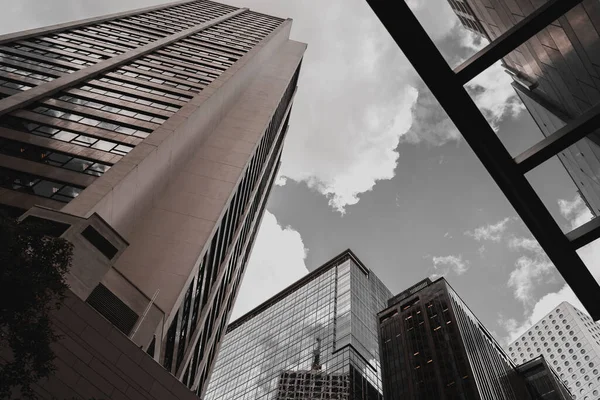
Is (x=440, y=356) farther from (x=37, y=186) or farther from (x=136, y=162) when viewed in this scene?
(x=37, y=186)

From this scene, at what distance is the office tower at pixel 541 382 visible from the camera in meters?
100

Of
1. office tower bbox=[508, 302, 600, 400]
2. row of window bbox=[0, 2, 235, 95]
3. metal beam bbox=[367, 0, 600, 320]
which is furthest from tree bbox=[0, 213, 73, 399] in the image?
office tower bbox=[508, 302, 600, 400]

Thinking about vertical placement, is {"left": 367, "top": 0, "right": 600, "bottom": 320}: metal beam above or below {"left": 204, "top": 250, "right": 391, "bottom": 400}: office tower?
below

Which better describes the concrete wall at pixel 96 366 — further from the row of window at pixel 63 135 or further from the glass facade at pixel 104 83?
the row of window at pixel 63 135

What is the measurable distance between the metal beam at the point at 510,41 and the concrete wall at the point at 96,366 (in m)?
16.0

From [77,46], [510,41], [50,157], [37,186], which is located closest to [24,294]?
[510,41]

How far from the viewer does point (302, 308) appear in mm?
113250

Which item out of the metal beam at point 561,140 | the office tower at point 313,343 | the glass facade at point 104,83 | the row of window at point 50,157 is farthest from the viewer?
the office tower at point 313,343

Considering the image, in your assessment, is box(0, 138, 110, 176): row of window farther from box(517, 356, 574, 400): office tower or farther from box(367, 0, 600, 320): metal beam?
box(517, 356, 574, 400): office tower

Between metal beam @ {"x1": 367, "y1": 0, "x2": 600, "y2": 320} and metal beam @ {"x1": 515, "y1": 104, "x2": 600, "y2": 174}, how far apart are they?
0.15 metres

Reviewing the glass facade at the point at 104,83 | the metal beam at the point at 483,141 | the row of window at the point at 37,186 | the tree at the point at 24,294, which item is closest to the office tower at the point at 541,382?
the glass facade at the point at 104,83

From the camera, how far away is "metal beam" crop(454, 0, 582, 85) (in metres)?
4.31

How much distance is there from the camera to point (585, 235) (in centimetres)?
491

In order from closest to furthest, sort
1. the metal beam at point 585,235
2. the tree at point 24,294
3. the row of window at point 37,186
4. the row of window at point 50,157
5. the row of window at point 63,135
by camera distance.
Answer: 1. the metal beam at point 585,235
2. the tree at point 24,294
3. the row of window at point 37,186
4. the row of window at point 50,157
5. the row of window at point 63,135
